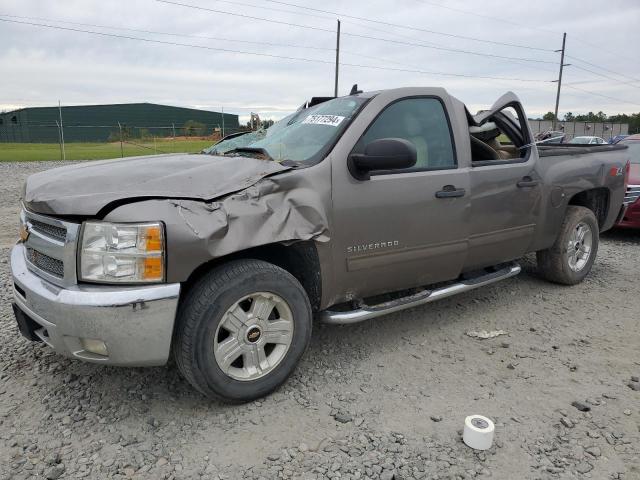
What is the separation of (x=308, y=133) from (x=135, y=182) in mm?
1270

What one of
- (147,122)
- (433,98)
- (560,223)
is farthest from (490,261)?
(147,122)

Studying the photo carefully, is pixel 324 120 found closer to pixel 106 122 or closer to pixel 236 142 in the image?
pixel 236 142

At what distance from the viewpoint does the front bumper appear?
2.39 meters

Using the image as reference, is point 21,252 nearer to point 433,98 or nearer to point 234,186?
point 234,186

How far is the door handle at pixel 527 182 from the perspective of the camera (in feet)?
13.5

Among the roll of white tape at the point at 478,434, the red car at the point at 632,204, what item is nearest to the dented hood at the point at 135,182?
the roll of white tape at the point at 478,434

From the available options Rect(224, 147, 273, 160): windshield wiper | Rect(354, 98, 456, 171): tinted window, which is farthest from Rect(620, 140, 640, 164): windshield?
Rect(224, 147, 273, 160): windshield wiper

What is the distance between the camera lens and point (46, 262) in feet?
8.85

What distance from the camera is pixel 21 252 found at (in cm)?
307

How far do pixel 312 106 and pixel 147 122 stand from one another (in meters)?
56.1

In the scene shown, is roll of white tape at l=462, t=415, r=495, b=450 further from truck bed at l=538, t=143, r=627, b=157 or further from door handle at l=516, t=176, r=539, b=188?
truck bed at l=538, t=143, r=627, b=157

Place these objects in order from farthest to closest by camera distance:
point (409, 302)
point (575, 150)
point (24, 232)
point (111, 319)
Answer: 1. point (575, 150)
2. point (409, 302)
3. point (24, 232)
4. point (111, 319)

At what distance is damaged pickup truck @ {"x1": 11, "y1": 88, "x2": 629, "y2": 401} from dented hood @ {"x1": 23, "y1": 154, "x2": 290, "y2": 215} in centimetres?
1

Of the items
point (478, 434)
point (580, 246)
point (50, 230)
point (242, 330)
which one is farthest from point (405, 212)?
point (580, 246)
